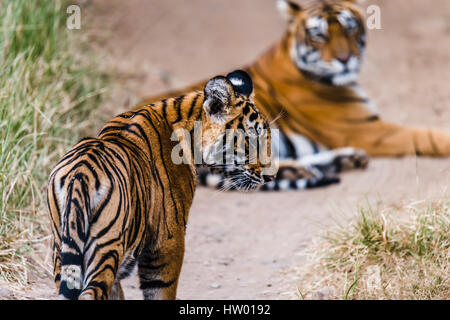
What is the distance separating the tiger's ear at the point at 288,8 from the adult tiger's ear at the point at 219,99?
4242 mm

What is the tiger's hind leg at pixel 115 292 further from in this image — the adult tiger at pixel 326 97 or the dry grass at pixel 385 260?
the adult tiger at pixel 326 97

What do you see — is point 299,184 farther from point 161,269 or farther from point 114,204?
point 114,204

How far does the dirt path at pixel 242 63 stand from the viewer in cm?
519

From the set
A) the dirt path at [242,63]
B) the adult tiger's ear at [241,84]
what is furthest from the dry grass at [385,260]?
the adult tiger's ear at [241,84]

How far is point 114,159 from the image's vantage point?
323 cm

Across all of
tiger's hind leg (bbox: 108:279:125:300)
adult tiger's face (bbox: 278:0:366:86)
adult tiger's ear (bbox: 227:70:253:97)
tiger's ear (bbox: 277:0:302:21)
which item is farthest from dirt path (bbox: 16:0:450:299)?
tiger's ear (bbox: 277:0:302:21)

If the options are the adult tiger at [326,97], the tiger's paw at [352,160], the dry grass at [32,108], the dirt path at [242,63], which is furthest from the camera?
the adult tiger at [326,97]

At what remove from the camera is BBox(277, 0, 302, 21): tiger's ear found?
765cm

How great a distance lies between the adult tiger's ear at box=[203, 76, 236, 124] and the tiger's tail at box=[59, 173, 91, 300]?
91 cm

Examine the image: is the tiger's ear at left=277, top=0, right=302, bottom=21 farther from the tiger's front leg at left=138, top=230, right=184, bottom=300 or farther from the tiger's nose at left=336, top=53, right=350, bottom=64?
the tiger's front leg at left=138, top=230, right=184, bottom=300

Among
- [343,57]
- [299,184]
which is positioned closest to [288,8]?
[343,57]

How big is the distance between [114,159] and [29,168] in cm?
210

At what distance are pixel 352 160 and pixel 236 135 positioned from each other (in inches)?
143
